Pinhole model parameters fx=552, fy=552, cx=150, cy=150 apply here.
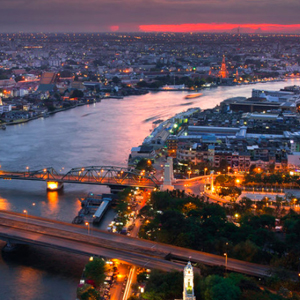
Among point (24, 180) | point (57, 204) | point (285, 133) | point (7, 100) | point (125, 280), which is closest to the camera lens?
point (125, 280)

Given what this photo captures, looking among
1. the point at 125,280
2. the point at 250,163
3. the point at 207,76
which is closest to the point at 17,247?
the point at 125,280

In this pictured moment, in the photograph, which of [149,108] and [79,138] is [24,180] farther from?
[149,108]

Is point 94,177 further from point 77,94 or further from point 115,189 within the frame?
point 77,94

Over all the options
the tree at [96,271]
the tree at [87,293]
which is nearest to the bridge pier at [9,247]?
the tree at [96,271]

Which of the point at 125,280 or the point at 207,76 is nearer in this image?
the point at 125,280

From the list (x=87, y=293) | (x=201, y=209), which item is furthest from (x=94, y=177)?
(x=87, y=293)

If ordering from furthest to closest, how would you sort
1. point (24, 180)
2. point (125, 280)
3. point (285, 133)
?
1. point (285, 133)
2. point (24, 180)
3. point (125, 280)
